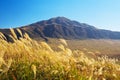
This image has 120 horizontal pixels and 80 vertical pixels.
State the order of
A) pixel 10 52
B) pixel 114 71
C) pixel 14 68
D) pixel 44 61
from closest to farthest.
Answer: pixel 14 68
pixel 44 61
pixel 10 52
pixel 114 71

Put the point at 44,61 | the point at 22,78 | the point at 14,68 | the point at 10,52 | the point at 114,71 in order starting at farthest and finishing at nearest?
the point at 114,71, the point at 10,52, the point at 44,61, the point at 14,68, the point at 22,78

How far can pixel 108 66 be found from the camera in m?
9.02

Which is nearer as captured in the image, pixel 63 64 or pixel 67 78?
pixel 67 78

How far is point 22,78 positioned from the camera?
6223mm

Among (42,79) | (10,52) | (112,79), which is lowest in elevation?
(112,79)

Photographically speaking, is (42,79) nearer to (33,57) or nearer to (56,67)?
(56,67)

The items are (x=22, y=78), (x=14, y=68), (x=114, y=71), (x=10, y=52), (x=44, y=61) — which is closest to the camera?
(x=22, y=78)

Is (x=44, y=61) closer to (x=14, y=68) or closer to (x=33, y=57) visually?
(x=33, y=57)

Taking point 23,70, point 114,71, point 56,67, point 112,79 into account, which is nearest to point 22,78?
point 23,70

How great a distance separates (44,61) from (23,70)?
74 centimetres

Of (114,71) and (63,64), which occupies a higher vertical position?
(63,64)

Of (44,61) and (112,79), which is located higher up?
(44,61)

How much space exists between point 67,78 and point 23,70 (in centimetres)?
96

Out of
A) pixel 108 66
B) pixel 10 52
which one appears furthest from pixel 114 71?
pixel 10 52
